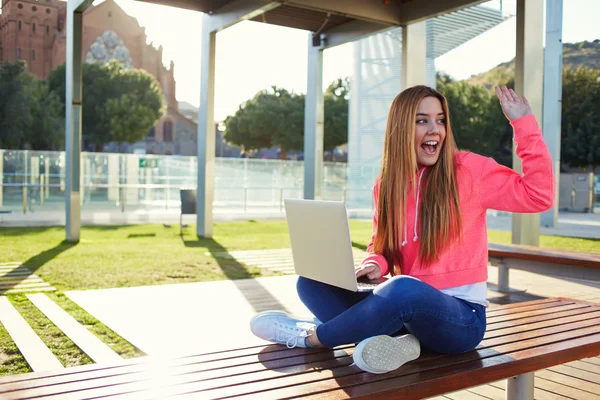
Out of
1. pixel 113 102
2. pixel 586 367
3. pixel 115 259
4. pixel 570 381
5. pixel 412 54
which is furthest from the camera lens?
pixel 113 102

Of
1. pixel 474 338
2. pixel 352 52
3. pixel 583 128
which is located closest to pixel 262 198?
pixel 352 52

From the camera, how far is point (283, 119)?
51.9 metres

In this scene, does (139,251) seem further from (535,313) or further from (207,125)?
(535,313)

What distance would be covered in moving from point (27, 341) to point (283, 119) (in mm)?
48199

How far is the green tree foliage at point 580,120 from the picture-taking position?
44.6ft

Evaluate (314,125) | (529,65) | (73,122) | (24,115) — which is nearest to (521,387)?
(529,65)

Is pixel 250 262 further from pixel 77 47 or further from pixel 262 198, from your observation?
pixel 262 198

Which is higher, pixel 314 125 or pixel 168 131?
pixel 168 131

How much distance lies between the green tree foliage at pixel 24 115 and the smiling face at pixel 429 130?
123 feet

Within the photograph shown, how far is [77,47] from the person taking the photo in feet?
33.3

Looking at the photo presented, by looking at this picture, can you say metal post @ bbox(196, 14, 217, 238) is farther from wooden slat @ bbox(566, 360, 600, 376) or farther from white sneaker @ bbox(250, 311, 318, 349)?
white sneaker @ bbox(250, 311, 318, 349)

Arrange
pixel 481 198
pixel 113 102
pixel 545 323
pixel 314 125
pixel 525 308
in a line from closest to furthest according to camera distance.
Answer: pixel 481 198
pixel 545 323
pixel 525 308
pixel 314 125
pixel 113 102

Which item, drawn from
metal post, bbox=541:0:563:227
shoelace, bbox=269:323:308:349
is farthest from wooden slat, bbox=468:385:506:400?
metal post, bbox=541:0:563:227

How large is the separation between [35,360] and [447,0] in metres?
6.76
